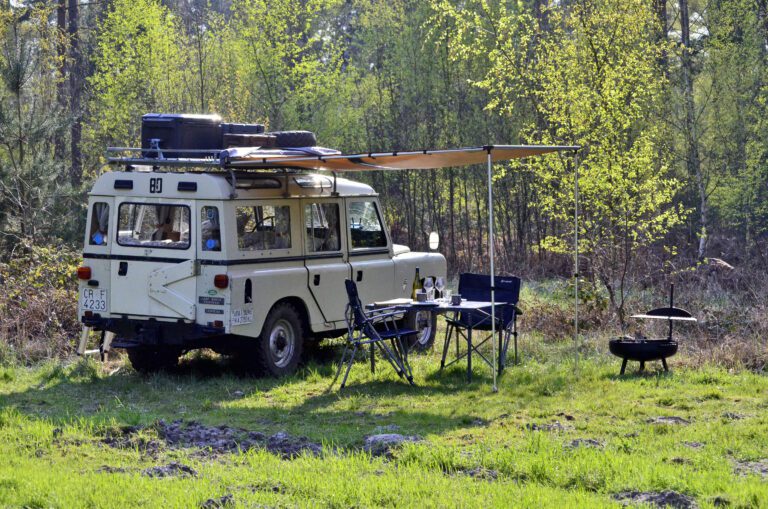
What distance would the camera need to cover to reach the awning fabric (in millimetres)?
9484

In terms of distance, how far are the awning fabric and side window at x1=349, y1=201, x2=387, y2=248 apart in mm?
790

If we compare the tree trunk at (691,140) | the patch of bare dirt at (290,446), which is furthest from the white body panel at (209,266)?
the tree trunk at (691,140)

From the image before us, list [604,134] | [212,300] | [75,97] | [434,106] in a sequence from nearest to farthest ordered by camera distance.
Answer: [212,300], [604,134], [434,106], [75,97]

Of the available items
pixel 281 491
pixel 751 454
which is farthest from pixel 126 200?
pixel 751 454

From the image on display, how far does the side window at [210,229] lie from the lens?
10.0 m

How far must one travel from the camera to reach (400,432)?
7.96 m

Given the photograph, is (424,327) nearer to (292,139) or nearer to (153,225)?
(292,139)

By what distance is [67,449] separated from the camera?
7527mm

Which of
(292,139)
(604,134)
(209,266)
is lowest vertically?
(209,266)

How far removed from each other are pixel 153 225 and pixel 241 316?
4.47 feet

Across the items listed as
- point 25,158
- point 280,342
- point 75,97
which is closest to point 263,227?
point 280,342

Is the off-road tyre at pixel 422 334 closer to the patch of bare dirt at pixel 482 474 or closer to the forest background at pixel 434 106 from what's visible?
the forest background at pixel 434 106

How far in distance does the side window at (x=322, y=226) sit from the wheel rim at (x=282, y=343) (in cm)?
87

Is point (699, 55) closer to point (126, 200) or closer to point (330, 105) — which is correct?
point (330, 105)
